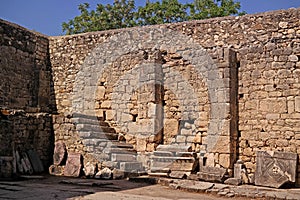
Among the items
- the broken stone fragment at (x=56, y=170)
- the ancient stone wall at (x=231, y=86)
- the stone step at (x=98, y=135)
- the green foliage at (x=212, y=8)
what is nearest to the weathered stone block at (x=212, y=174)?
the ancient stone wall at (x=231, y=86)

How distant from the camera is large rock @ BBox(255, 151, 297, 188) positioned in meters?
9.04

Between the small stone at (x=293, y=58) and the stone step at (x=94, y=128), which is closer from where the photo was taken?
the small stone at (x=293, y=58)

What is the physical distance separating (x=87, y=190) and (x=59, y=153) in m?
3.55

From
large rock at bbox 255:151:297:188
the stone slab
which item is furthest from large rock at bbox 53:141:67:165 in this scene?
large rock at bbox 255:151:297:188

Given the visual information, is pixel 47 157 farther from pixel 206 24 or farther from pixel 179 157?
pixel 206 24

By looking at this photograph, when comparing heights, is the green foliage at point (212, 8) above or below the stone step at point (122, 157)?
above

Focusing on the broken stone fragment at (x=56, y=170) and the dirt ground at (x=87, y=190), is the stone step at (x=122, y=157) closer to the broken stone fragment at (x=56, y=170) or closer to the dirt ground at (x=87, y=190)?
the dirt ground at (x=87, y=190)

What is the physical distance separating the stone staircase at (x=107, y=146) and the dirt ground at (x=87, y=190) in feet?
3.25

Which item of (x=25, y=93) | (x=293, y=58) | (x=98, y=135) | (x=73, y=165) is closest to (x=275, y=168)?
(x=293, y=58)

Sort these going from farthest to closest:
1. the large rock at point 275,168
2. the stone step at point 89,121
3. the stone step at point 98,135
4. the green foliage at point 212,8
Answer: the green foliage at point 212,8 < the stone step at point 89,121 < the stone step at point 98,135 < the large rock at point 275,168

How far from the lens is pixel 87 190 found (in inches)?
341

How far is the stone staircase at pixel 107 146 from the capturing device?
11281mm

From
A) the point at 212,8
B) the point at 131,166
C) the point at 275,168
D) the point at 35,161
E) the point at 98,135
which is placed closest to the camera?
the point at 275,168

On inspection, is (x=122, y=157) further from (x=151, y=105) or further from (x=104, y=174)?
(x=151, y=105)
